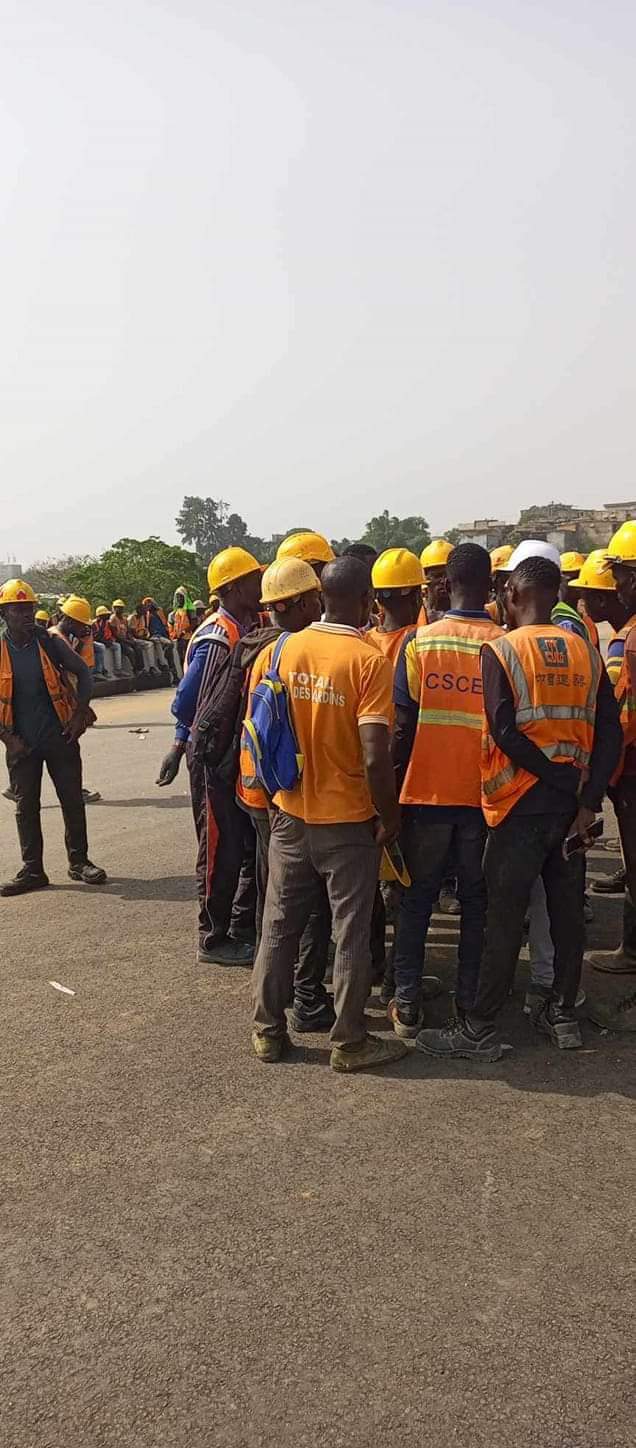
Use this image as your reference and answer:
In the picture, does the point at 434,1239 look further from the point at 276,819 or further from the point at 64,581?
the point at 64,581

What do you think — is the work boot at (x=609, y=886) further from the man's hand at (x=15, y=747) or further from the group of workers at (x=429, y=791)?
the man's hand at (x=15, y=747)

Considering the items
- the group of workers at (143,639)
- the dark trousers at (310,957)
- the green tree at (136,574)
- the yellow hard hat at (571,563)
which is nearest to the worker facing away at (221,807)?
the dark trousers at (310,957)

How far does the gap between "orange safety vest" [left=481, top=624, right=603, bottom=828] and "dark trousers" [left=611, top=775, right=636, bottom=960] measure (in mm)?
960

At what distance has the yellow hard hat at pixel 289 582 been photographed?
14.5ft

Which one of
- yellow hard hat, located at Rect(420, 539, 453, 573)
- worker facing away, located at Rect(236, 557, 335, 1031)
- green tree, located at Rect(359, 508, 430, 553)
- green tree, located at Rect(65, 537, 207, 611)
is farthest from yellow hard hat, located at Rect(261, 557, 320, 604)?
green tree, located at Rect(359, 508, 430, 553)

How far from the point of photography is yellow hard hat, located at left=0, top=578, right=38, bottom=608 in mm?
7055

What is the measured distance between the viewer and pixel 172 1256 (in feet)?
10.0

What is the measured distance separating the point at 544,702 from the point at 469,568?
69cm

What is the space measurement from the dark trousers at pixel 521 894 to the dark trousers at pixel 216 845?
1.72m

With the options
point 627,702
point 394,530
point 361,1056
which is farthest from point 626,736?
point 394,530

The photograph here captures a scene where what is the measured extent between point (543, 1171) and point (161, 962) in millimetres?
2703

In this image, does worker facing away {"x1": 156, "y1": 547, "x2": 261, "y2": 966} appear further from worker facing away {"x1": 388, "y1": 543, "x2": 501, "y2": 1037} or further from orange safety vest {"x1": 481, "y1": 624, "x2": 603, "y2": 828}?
orange safety vest {"x1": 481, "y1": 624, "x2": 603, "y2": 828}

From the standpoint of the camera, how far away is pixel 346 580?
407 cm

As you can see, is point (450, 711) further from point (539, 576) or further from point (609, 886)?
point (609, 886)
